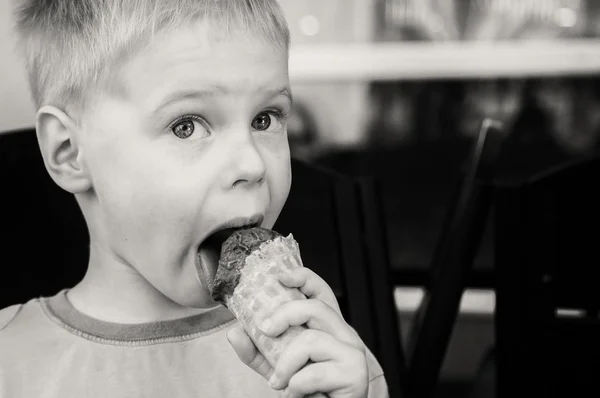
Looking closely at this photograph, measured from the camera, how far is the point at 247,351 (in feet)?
2.30

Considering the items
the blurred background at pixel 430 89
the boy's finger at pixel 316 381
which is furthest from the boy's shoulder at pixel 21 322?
the blurred background at pixel 430 89

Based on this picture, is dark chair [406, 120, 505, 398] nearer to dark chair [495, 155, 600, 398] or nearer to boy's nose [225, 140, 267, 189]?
dark chair [495, 155, 600, 398]

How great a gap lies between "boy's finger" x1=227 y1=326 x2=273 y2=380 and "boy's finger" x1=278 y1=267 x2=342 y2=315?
6cm

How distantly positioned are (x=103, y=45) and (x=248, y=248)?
0.26 m

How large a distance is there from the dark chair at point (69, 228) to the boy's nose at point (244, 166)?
1.22 feet

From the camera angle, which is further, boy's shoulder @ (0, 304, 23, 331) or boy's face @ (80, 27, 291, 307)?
boy's shoulder @ (0, 304, 23, 331)

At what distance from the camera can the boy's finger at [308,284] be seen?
72 centimetres

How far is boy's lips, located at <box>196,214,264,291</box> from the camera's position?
786 millimetres

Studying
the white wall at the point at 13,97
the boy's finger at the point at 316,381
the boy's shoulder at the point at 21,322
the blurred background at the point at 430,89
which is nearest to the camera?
the boy's finger at the point at 316,381

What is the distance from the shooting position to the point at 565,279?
1.12 meters

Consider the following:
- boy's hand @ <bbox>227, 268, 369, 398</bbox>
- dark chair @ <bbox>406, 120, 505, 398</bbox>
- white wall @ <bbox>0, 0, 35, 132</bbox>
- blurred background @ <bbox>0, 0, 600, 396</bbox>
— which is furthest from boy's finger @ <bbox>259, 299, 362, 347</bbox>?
blurred background @ <bbox>0, 0, 600, 396</bbox>

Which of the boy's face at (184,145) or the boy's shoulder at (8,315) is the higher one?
the boy's face at (184,145)

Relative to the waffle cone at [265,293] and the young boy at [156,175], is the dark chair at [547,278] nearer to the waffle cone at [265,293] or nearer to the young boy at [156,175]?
the young boy at [156,175]

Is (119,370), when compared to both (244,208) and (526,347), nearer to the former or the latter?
(244,208)
